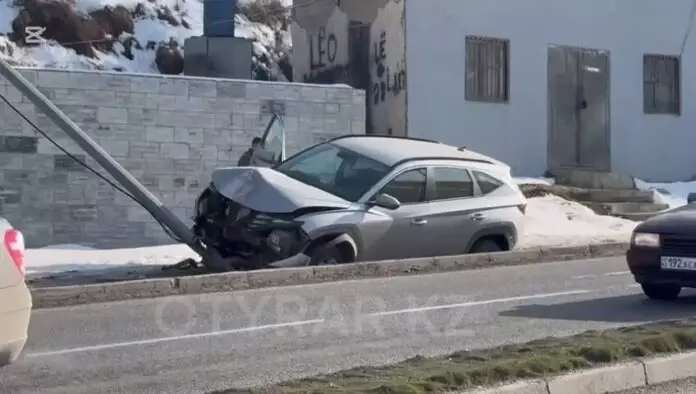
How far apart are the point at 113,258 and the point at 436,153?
15.5 feet

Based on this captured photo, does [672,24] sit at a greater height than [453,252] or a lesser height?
greater

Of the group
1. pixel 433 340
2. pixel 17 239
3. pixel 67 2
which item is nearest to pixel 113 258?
pixel 433 340

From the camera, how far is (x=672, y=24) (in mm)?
26297

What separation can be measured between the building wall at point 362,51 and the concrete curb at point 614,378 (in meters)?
14.8

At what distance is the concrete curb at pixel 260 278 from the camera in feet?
41.1

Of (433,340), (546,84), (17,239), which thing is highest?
(546,84)

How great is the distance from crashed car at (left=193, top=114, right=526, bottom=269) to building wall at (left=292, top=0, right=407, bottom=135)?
6.67 meters

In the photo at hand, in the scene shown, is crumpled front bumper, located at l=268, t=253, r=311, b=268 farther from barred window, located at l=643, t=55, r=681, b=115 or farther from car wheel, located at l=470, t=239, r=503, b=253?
barred window, located at l=643, t=55, r=681, b=115

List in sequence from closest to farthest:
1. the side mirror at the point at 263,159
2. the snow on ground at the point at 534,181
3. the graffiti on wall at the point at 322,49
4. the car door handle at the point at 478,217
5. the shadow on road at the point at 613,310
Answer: the shadow on road at the point at 613,310
the car door handle at the point at 478,217
the side mirror at the point at 263,159
the snow on ground at the point at 534,181
the graffiti on wall at the point at 322,49

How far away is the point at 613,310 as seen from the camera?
11703 millimetres

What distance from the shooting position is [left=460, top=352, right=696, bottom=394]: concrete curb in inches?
283

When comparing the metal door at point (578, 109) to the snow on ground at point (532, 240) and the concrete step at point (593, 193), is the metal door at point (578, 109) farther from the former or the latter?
the snow on ground at point (532, 240)

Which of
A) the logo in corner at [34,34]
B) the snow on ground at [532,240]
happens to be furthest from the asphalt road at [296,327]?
the logo in corner at [34,34]

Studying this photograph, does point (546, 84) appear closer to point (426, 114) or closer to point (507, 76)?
point (507, 76)
